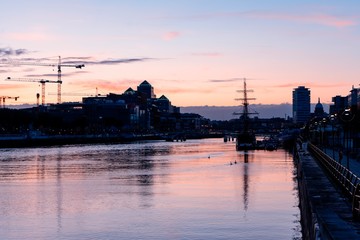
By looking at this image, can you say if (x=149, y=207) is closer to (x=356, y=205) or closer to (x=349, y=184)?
(x=349, y=184)

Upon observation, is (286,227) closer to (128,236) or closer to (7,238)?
(128,236)

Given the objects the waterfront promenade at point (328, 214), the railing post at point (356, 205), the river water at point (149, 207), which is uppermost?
the railing post at point (356, 205)

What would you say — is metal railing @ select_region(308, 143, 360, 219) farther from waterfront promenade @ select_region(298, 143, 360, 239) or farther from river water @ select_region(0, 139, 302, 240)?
river water @ select_region(0, 139, 302, 240)

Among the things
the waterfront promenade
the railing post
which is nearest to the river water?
the waterfront promenade

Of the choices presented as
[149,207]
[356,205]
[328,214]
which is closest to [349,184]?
[328,214]

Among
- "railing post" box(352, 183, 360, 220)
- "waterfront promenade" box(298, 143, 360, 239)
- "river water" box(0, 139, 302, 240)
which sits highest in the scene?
"railing post" box(352, 183, 360, 220)

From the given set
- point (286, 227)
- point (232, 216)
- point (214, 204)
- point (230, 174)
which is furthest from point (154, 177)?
point (286, 227)

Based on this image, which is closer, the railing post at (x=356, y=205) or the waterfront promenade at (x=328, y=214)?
the waterfront promenade at (x=328, y=214)

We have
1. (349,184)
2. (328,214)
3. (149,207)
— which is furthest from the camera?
(149,207)

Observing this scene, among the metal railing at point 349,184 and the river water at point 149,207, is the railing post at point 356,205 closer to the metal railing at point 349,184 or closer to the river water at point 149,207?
the metal railing at point 349,184

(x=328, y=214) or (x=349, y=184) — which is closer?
(x=328, y=214)

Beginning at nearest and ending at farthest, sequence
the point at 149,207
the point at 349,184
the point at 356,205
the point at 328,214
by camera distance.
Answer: the point at 356,205 → the point at 328,214 → the point at 349,184 → the point at 149,207

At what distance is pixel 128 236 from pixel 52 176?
39126mm

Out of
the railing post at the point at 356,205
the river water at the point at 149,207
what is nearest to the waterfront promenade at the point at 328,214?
the railing post at the point at 356,205
